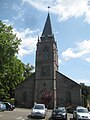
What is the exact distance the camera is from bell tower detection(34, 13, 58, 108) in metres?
61.4

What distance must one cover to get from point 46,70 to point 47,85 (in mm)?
4028

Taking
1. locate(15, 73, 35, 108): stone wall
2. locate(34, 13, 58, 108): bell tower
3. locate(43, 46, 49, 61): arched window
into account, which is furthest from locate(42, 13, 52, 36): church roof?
locate(15, 73, 35, 108): stone wall

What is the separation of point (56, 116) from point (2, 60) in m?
17.1

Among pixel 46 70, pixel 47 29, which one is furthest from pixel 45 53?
pixel 47 29

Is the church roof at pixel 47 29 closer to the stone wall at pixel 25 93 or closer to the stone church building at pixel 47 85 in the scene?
the stone church building at pixel 47 85

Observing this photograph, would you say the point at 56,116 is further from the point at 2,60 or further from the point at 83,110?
the point at 2,60

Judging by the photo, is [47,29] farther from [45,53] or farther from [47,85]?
[47,85]

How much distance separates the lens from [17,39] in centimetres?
4528

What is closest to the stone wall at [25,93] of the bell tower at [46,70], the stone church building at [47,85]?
the stone church building at [47,85]

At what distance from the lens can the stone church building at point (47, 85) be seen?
62.1 m

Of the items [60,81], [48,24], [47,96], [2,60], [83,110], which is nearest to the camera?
[83,110]

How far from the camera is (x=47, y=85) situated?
206 feet

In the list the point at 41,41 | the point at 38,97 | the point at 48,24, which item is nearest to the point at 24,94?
the point at 38,97

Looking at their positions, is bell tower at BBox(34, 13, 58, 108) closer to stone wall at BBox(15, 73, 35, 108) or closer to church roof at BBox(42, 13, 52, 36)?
church roof at BBox(42, 13, 52, 36)
